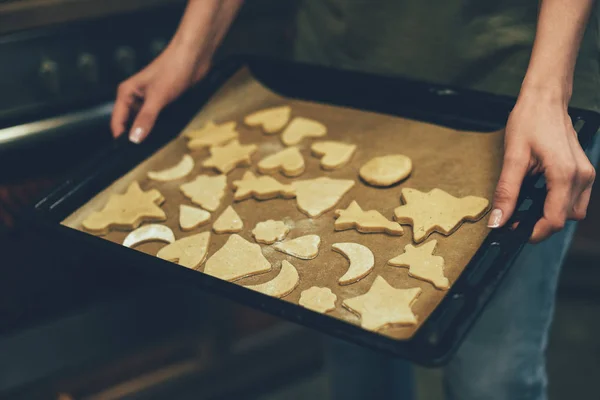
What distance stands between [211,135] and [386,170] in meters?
0.40

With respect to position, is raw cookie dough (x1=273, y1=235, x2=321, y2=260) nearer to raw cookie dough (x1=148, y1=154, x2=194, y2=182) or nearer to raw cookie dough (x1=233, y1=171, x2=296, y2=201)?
raw cookie dough (x1=233, y1=171, x2=296, y2=201)

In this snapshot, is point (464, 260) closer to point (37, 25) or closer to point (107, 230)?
point (107, 230)

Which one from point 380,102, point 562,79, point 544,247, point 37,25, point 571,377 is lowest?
point 571,377

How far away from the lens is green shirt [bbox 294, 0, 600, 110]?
3.97 ft

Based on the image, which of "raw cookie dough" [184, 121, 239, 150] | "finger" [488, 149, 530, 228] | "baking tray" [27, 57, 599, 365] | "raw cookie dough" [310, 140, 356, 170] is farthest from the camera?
"raw cookie dough" [184, 121, 239, 150]

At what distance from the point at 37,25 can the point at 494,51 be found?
915mm

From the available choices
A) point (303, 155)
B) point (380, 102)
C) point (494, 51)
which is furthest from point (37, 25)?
point (494, 51)

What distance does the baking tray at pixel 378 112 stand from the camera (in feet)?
2.71

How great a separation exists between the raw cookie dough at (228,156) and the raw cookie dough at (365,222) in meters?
0.27

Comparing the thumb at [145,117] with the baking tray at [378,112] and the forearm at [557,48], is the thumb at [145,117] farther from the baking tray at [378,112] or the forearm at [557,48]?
the forearm at [557,48]

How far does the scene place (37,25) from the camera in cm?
138

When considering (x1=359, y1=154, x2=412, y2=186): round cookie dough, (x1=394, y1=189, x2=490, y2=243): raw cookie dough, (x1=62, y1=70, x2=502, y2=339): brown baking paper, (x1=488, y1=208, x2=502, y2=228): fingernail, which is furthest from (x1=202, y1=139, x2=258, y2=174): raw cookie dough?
(x1=488, y1=208, x2=502, y2=228): fingernail

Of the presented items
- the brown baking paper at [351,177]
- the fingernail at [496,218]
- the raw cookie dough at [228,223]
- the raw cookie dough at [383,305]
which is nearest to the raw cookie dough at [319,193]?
the brown baking paper at [351,177]

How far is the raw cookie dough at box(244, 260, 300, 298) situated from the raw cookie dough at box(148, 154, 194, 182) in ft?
1.23
